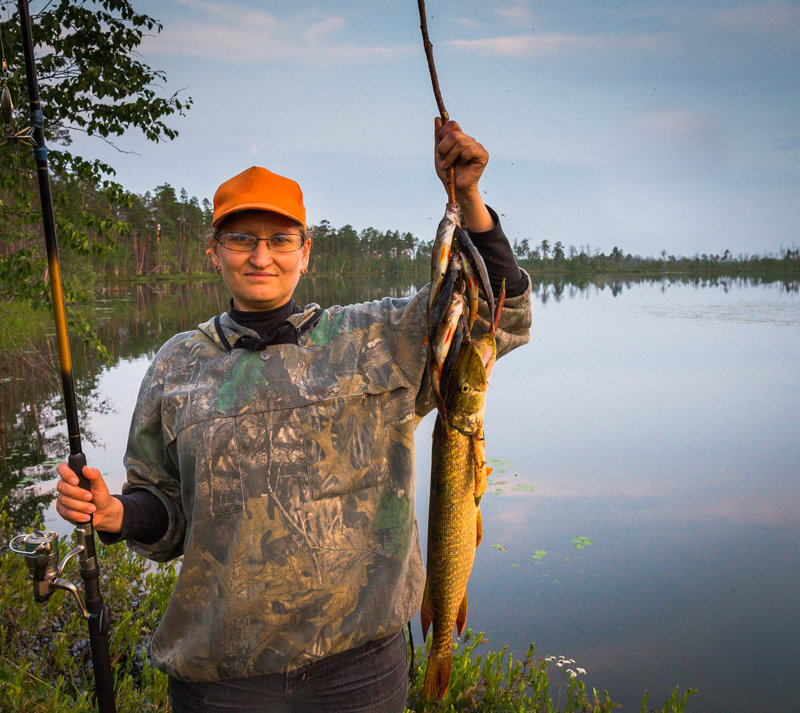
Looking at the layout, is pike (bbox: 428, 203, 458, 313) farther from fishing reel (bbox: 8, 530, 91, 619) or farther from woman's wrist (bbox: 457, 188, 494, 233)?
fishing reel (bbox: 8, 530, 91, 619)

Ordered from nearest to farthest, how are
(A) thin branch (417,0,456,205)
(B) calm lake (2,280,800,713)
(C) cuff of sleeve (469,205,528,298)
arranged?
(A) thin branch (417,0,456,205) < (C) cuff of sleeve (469,205,528,298) < (B) calm lake (2,280,800,713)

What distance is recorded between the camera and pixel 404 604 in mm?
2123

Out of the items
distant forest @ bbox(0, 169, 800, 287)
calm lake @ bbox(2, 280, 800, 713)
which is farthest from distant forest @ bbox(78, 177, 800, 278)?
calm lake @ bbox(2, 280, 800, 713)

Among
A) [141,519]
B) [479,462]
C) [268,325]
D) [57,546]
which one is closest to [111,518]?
[141,519]

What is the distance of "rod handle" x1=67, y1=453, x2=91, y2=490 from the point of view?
6.81ft

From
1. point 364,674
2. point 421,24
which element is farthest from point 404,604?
point 421,24

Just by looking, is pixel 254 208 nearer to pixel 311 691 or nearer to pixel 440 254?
pixel 440 254

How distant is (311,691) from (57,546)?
119 cm

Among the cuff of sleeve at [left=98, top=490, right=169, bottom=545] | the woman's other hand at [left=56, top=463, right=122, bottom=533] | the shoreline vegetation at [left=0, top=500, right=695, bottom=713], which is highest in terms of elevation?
the woman's other hand at [left=56, top=463, right=122, bottom=533]

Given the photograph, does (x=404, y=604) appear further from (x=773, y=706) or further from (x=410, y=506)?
(x=773, y=706)

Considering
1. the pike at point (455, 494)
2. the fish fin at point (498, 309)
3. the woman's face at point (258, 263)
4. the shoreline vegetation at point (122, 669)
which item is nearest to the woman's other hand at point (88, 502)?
the woman's face at point (258, 263)

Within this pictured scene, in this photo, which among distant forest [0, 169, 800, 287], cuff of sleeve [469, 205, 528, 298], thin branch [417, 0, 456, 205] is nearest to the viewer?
thin branch [417, 0, 456, 205]

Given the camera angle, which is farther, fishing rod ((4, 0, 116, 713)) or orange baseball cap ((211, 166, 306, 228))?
fishing rod ((4, 0, 116, 713))

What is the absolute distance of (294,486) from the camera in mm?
2014
